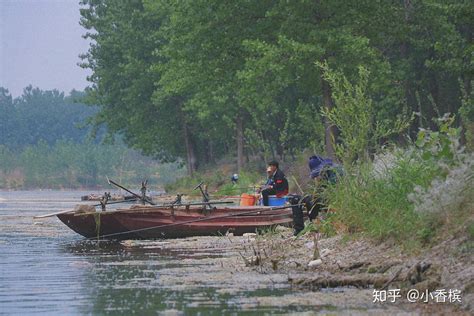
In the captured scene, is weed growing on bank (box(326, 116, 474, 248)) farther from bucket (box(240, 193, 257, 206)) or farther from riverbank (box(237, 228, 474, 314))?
bucket (box(240, 193, 257, 206))

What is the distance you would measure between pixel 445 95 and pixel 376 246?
34292 mm

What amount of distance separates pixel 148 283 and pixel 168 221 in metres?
9.84

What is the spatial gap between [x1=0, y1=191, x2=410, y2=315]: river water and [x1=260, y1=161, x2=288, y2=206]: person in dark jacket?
141cm

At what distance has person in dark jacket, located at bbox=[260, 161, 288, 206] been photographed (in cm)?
2536

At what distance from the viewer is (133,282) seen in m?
16.7

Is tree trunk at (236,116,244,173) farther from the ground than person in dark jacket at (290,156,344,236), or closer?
farther from the ground

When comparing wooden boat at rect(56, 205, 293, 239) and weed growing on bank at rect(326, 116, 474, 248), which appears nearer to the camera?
weed growing on bank at rect(326, 116, 474, 248)

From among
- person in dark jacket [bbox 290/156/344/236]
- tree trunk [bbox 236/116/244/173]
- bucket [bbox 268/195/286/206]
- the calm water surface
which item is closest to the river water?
the calm water surface

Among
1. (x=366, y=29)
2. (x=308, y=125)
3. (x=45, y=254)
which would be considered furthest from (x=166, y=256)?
(x=308, y=125)

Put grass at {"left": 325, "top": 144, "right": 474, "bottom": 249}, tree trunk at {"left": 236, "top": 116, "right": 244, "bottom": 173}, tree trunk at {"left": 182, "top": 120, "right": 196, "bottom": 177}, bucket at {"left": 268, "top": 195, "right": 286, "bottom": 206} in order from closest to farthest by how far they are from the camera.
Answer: grass at {"left": 325, "top": 144, "right": 474, "bottom": 249} → bucket at {"left": 268, "top": 195, "right": 286, "bottom": 206} → tree trunk at {"left": 236, "top": 116, "right": 244, "bottom": 173} → tree trunk at {"left": 182, "top": 120, "right": 196, "bottom": 177}

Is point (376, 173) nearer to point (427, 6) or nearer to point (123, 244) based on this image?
point (123, 244)

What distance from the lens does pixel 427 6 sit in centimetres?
4484

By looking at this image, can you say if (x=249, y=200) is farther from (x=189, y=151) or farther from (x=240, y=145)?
(x=189, y=151)

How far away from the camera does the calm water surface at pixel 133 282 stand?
13844 millimetres
